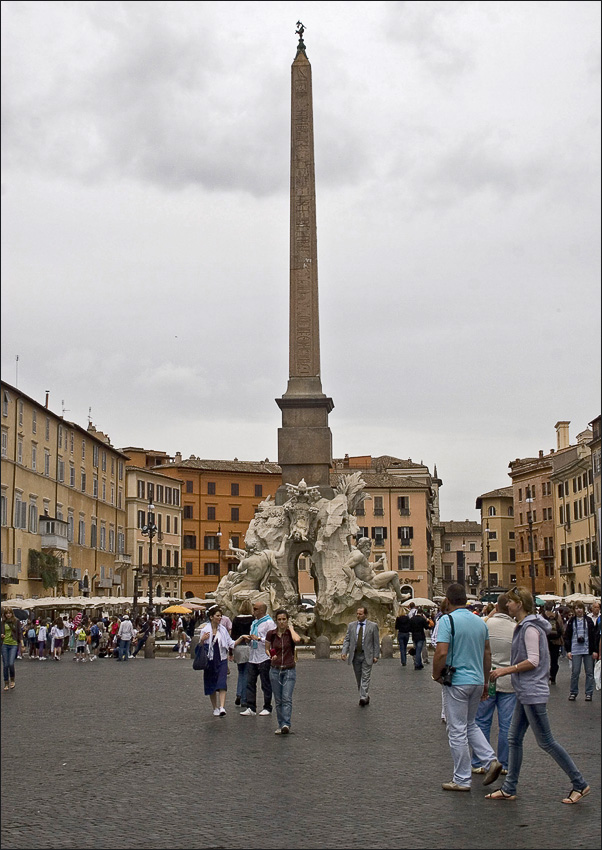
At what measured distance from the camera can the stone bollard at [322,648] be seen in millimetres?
22562

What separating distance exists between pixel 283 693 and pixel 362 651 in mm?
2465

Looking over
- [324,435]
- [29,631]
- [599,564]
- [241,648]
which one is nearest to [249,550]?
[324,435]

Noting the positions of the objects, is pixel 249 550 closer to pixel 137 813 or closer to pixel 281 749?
pixel 281 749

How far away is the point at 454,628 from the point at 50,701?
7.94 m

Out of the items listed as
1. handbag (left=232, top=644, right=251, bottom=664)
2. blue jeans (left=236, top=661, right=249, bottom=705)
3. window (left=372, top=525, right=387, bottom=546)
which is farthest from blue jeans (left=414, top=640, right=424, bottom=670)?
window (left=372, top=525, right=387, bottom=546)

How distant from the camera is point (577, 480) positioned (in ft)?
37.6

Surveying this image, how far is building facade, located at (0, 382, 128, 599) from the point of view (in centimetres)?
Answer: 4028

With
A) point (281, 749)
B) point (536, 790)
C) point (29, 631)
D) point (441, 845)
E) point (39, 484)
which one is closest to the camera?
point (441, 845)

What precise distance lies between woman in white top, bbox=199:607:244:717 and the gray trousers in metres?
1.41

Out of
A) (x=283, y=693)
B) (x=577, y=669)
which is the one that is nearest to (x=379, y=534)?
(x=577, y=669)

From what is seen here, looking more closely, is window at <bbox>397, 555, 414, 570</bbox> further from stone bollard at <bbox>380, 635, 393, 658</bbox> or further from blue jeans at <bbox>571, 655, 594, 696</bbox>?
blue jeans at <bbox>571, 655, 594, 696</bbox>

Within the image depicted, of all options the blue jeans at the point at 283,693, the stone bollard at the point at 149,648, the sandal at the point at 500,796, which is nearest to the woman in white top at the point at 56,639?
the stone bollard at the point at 149,648

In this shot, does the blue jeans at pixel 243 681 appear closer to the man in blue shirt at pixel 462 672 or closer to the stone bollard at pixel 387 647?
the man in blue shirt at pixel 462 672

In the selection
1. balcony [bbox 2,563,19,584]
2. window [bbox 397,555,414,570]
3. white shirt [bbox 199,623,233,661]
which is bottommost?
white shirt [bbox 199,623,233,661]
